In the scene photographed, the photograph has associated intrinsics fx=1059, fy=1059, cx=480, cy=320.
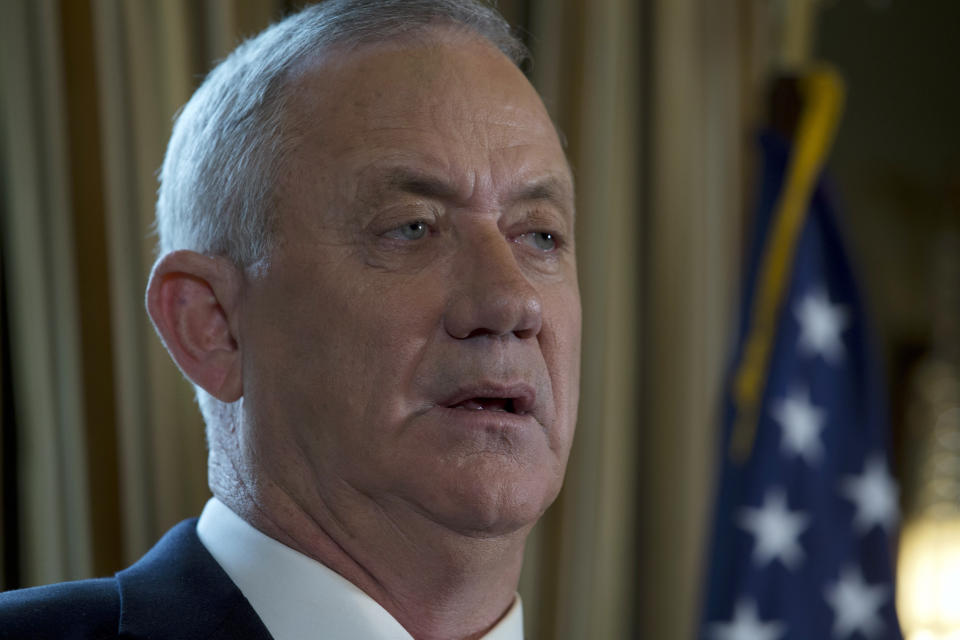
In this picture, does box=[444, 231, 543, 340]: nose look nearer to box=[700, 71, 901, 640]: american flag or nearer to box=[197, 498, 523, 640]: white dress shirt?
box=[197, 498, 523, 640]: white dress shirt

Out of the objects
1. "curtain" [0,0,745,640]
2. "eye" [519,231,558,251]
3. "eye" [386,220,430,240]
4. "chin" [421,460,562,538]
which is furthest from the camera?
"curtain" [0,0,745,640]

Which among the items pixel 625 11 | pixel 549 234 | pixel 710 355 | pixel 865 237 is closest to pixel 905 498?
pixel 865 237

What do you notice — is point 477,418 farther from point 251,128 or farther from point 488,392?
point 251,128

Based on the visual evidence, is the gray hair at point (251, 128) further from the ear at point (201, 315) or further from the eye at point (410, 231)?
the eye at point (410, 231)

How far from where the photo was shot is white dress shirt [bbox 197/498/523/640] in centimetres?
147

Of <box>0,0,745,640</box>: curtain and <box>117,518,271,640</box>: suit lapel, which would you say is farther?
<box>0,0,745,640</box>: curtain

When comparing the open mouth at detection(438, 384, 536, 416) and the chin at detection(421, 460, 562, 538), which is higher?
the open mouth at detection(438, 384, 536, 416)

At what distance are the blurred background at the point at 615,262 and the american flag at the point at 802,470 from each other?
13 cm

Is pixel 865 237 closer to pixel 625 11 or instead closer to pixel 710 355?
pixel 710 355

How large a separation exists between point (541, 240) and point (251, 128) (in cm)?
48

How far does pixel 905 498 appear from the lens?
16.6 feet

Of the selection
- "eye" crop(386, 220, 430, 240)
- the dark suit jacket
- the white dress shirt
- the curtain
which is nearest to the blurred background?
the curtain

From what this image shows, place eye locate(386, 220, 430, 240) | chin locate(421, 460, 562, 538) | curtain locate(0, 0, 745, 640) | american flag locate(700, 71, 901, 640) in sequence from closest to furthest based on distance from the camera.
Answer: chin locate(421, 460, 562, 538), eye locate(386, 220, 430, 240), curtain locate(0, 0, 745, 640), american flag locate(700, 71, 901, 640)

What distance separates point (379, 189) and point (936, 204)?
177 inches
